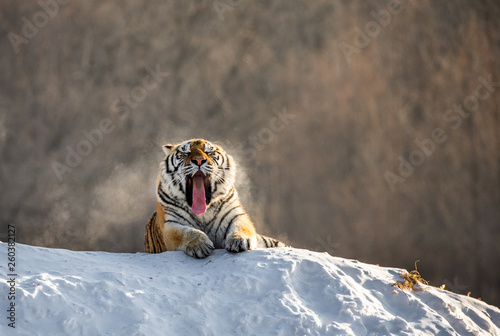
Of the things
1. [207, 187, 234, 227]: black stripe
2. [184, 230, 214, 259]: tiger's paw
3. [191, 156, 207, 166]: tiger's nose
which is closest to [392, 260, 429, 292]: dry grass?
[184, 230, 214, 259]: tiger's paw

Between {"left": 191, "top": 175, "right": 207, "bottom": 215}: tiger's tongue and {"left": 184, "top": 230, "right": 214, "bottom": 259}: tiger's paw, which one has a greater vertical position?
{"left": 191, "top": 175, "right": 207, "bottom": 215}: tiger's tongue

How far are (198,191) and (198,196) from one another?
0.13 ft

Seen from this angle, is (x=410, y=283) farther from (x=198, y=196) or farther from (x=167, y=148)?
(x=167, y=148)

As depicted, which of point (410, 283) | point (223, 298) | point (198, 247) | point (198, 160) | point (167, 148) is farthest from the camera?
point (167, 148)

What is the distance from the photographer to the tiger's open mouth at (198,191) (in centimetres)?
385

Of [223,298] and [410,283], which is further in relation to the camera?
[410,283]

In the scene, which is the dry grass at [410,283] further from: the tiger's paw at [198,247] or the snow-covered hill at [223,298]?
the tiger's paw at [198,247]

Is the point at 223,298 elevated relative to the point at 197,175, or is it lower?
lower

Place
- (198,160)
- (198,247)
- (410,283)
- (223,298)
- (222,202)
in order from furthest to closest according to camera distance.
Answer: (222,202) < (198,160) < (198,247) < (410,283) < (223,298)

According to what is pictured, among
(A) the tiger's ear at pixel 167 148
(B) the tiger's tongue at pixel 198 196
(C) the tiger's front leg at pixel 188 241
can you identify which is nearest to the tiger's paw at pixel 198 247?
(C) the tiger's front leg at pixel 188 241

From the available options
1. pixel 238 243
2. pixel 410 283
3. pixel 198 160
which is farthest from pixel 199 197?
pixel 410 283

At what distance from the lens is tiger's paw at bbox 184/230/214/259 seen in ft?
11.3

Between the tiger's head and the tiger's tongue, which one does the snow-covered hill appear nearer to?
the tiger's tongue

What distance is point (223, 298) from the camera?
9.48ft
